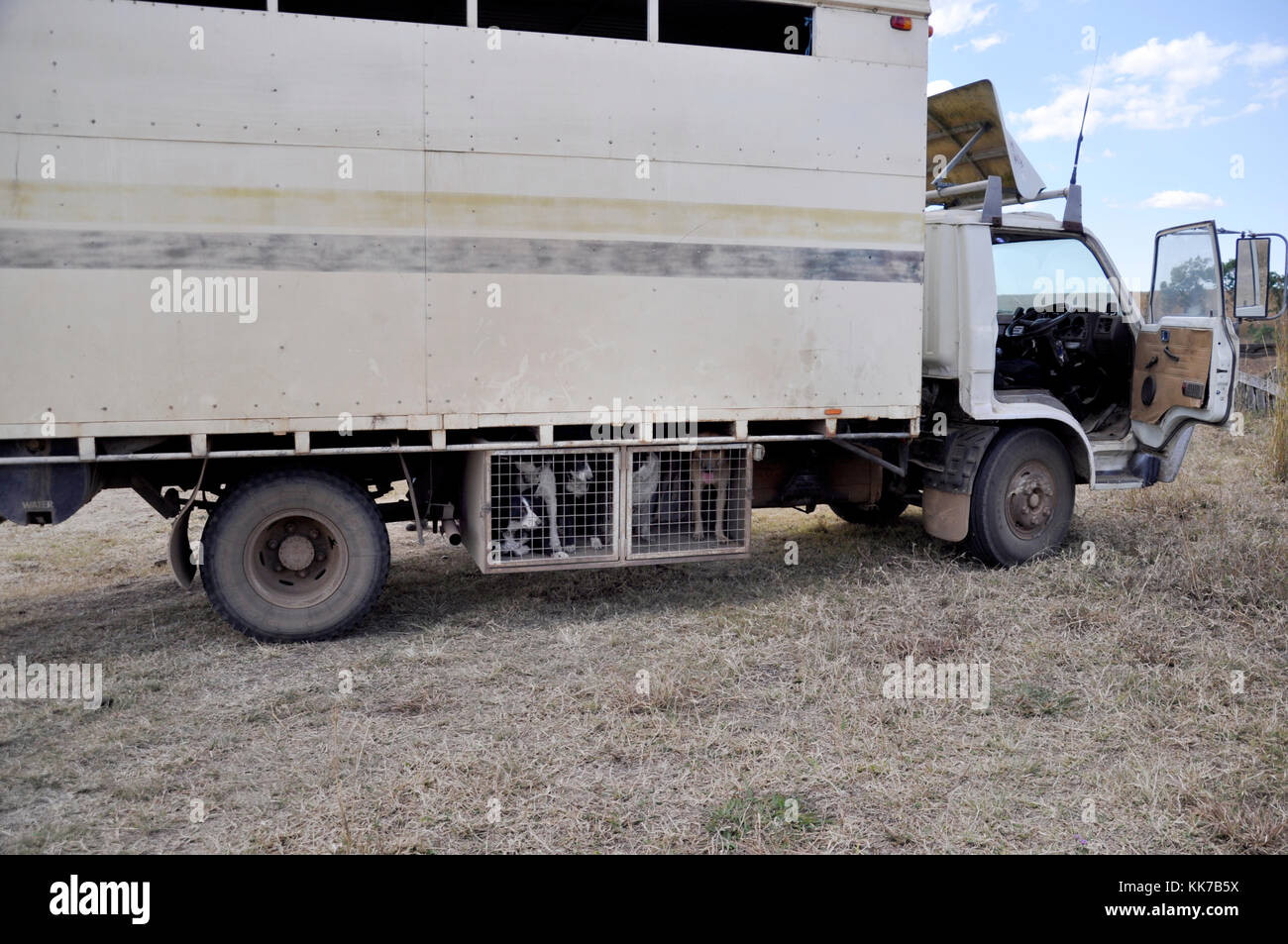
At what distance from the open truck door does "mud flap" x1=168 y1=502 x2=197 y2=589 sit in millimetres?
6678

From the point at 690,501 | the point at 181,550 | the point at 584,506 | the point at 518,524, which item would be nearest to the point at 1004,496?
the point at 690,501

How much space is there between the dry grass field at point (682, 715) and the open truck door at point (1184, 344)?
35.8 inches

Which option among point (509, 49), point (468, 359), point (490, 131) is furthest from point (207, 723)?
point (509, 49)

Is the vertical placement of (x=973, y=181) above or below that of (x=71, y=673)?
above

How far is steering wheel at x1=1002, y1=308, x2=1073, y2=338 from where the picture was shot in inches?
304

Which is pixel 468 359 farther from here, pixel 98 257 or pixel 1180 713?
pixel 1180 713

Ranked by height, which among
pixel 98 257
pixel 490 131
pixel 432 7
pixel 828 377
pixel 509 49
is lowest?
pixel 828 377

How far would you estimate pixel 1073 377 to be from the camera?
779 cm

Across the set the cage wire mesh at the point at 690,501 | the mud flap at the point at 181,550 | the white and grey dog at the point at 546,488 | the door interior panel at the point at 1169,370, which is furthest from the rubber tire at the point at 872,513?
the mud flap at the point at 181,550

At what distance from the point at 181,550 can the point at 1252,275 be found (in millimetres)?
6801

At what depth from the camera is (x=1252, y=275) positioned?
20.6ft

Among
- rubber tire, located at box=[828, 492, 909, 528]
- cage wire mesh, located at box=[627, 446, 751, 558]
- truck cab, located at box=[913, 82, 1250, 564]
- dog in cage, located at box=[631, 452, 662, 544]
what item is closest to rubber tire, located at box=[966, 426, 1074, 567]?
truck cab, located at box=[913, 82, 1250, 564]

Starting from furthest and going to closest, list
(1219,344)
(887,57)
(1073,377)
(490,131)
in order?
(1073,377) → (1219,344) → (887,57) → (490,131)

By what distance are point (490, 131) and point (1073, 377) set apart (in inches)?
195
